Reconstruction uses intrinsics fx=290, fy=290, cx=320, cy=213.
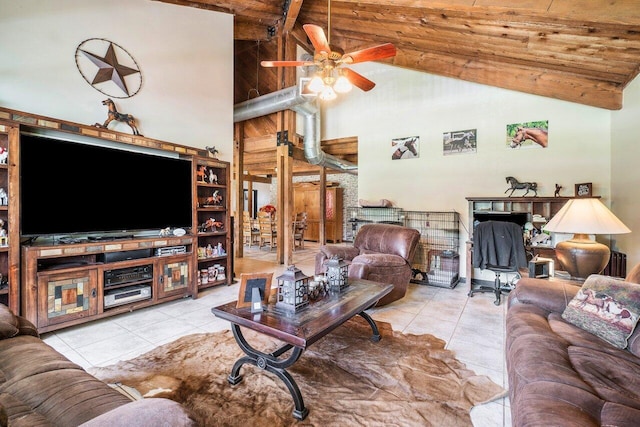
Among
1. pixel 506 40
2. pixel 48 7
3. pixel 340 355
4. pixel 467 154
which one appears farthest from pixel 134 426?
pixel 467 154

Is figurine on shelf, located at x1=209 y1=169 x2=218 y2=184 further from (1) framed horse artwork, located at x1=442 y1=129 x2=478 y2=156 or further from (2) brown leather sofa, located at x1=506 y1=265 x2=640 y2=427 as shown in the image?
(2) brown leather sofa, located at x1=506 y1=265 x2=640 y2=427

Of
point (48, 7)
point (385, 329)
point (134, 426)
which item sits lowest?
point (385, 329)

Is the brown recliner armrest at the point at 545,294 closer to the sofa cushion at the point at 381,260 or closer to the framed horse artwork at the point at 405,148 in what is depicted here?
the sofa cushion at the point at 381,260

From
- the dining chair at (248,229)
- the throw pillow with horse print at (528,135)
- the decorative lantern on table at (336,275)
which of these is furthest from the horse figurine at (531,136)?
the dining chair at (248,229)

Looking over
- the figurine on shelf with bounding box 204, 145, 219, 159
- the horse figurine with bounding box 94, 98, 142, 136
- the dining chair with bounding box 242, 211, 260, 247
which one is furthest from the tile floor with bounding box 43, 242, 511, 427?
the dining chair with bounding box 242, 211, 260, 247

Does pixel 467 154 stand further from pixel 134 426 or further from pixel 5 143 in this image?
A: pixel 5 143

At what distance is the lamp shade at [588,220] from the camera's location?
2264mm

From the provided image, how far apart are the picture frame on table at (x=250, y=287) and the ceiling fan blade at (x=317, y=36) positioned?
1.92 m

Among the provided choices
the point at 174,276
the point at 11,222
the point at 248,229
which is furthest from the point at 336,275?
the point at 248,229

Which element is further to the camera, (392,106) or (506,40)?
(392,106)

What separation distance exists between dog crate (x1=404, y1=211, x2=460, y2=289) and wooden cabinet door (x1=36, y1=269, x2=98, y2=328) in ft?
14.0

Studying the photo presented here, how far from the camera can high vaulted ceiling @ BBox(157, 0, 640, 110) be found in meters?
2.42

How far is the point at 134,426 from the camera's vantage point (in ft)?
2.52

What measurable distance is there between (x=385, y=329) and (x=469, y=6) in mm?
3049
